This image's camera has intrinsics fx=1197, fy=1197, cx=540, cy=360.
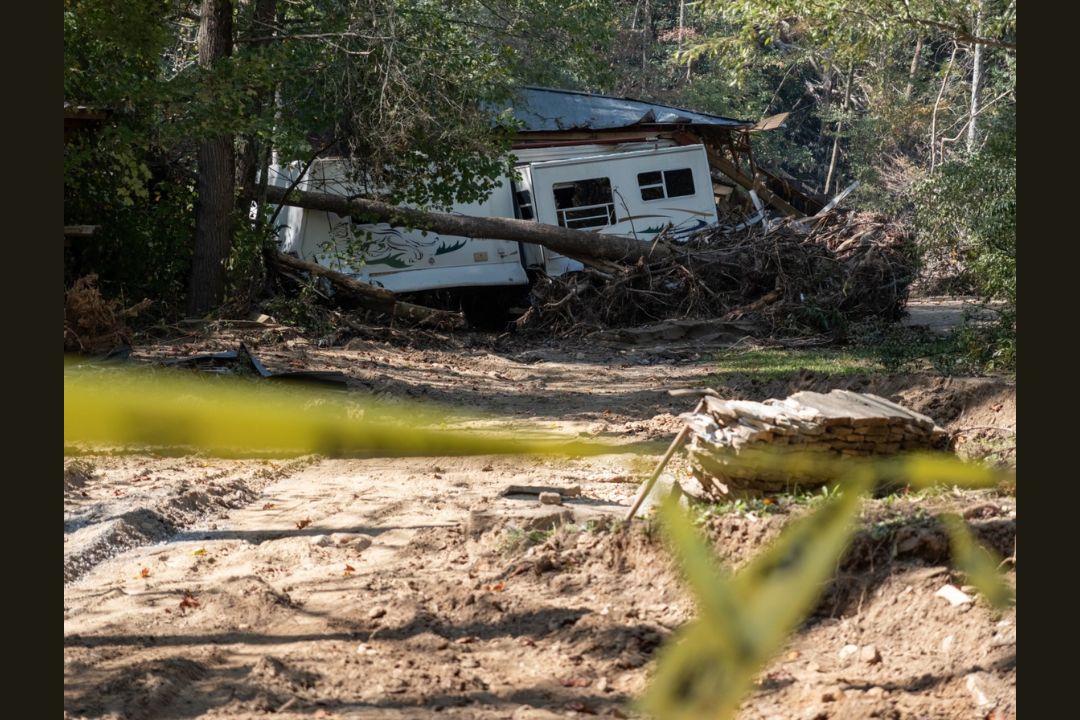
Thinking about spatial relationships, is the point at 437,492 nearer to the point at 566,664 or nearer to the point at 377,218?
the point at 566,664

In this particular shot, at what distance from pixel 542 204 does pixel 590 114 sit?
3366mm

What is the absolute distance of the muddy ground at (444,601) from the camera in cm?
434

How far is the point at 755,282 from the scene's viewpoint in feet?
58.4

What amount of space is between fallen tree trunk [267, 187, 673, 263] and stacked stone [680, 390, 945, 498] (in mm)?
10738

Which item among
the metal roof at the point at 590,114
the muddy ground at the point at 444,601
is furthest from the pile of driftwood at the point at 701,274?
the muddy ground at the point at 444,601

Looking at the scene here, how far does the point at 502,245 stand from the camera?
18719 mm

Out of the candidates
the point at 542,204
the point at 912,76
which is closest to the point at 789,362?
the point at 542,204

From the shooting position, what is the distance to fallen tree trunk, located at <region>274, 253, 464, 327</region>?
16750 millimetres

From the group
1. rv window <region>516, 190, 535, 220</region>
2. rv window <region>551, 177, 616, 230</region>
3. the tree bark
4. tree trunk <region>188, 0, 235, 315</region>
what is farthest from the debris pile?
rv window <region>551, 177, 616, 230</region>

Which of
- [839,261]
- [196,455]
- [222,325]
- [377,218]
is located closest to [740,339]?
[839,261]

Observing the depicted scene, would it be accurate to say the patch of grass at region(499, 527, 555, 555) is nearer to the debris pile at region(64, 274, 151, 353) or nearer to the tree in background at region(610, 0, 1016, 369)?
the tree in background at region(610, 0, 1016, 369)

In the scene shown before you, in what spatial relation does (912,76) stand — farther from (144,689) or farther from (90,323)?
(144,689)

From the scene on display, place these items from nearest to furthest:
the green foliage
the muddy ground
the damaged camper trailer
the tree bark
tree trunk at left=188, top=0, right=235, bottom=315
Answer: the muddy ground → the green foliage → the tree bark → tree trunk at left=188, top=0, right=235, bottom=315 → the damaged camper trailer

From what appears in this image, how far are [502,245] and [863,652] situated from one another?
14510mm
